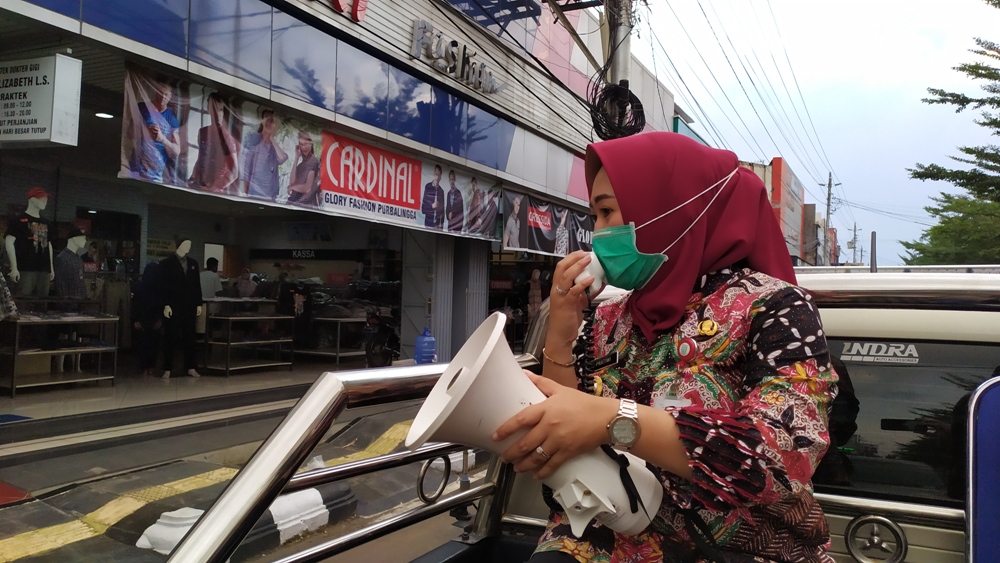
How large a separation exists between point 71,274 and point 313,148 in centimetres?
313

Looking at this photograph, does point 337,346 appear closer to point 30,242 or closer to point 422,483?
point 30,242

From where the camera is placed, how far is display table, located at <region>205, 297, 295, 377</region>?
30.6ft

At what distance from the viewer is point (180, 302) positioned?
8.75 metres

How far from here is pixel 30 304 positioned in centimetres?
682

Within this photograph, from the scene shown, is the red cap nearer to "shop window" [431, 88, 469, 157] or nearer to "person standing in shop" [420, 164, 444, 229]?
"person standing in shop" [420, 164, 444, 229]

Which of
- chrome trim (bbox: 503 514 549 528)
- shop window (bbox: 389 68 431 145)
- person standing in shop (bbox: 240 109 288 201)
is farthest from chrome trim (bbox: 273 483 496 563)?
shop window (bbox: 389 68 431 145)

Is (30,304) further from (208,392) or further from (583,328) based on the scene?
(583,328)

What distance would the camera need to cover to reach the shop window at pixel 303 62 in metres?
6.90

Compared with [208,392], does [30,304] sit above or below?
above

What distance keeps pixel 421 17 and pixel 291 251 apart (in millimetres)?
4530

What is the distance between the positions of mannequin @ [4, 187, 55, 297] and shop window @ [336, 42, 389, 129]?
11.3 ft

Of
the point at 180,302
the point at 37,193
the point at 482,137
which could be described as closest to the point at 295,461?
the point at 37,193

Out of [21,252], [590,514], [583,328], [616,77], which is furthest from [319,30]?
[590,514]

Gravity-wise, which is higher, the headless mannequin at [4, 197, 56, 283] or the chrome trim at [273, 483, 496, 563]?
the headless mannequin at [4, 197, 56, 283]
